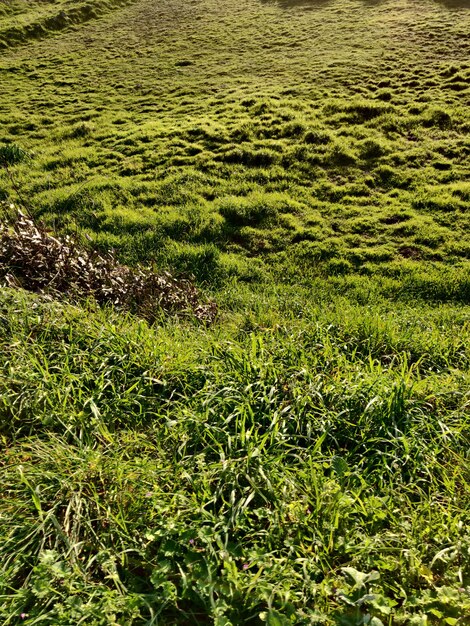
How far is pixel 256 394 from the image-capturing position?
3.59 meters

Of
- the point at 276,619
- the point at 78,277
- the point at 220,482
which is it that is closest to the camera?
the point at 276,619

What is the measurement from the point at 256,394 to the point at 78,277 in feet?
10.7

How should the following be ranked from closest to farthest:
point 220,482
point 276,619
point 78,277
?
1. point 276,619
2. point 220,482
3. point 78,277

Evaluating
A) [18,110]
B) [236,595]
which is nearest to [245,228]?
[236,595]

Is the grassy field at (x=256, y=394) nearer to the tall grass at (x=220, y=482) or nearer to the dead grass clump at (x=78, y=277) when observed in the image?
the tall grass at (x=220, y=482)

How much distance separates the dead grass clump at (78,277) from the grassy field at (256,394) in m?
0.42

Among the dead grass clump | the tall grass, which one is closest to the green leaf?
the tall grass

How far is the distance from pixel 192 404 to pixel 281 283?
4.45 meters

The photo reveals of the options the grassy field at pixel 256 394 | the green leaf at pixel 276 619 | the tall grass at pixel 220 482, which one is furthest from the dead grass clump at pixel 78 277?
the green leaf at pixel 276 619

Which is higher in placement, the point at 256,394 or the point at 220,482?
the point at 220,482

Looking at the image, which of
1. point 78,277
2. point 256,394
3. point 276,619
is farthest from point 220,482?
point 78,277

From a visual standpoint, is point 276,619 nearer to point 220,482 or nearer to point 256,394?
point 220,482

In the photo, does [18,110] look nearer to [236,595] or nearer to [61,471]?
[61,471]

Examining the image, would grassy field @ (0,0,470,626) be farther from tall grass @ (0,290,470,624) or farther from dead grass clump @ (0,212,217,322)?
dead grass clump @ (0,212,217,322)
